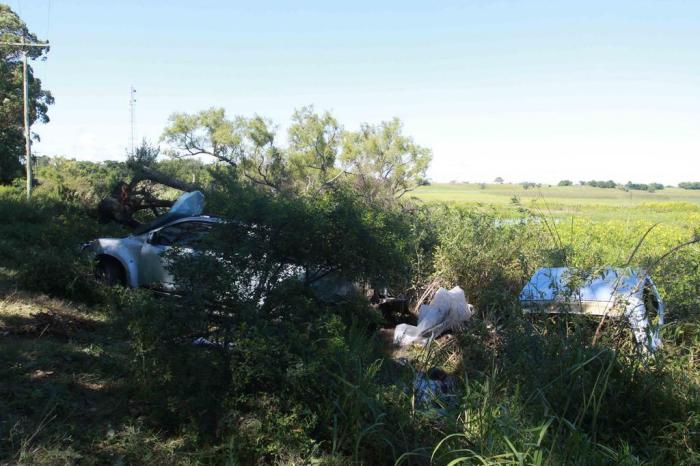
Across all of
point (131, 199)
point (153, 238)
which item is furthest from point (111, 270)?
point (131, 199)

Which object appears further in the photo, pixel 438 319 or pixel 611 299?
pixel 438 319

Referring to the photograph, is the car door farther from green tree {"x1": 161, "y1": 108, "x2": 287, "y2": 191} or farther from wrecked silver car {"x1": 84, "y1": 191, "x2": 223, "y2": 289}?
green tree {"x1": 161, "y1": 108, "x2": 287, "y2": 191}

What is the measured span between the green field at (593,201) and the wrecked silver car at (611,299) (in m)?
1.08

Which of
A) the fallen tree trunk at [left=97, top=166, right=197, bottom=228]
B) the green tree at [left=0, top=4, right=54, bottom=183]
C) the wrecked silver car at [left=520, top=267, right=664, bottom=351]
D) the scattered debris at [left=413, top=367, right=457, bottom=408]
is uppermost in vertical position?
the green tree at [left=0, top=4, right=54, bottom=183]

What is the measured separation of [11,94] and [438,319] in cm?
3818

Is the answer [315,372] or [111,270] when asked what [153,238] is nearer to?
[111,270]

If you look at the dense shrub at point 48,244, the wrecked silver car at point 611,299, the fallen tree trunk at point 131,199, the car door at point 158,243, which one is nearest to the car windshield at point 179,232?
the car door at point 158,243

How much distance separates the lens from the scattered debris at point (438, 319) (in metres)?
6.73

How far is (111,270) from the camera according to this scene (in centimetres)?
855

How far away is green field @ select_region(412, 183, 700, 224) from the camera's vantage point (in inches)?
281

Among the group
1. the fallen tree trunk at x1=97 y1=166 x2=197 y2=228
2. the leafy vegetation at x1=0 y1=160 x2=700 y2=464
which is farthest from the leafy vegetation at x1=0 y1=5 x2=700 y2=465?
the fallen tree trunk at x1=97 y1=166 x2=197 y2=228

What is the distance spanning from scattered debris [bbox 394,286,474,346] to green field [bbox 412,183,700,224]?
1.41m

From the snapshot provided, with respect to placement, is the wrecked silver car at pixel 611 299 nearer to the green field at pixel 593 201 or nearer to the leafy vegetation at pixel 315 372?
the leafy vegetation at pixel 315 372

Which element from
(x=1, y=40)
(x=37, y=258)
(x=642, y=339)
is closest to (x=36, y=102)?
(x=1, y=40)
